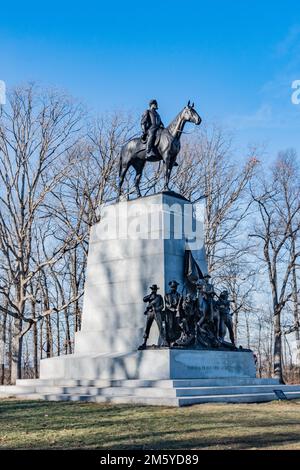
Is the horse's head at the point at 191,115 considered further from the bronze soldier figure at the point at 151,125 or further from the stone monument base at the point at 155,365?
the stone monument base at the point at 155,365

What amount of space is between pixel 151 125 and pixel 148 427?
12797 mm

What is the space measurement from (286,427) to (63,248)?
20756 millimetres

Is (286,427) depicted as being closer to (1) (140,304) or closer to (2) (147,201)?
(1) (140,304)

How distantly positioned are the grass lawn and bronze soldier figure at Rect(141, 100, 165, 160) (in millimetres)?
9783

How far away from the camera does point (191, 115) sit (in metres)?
20.4

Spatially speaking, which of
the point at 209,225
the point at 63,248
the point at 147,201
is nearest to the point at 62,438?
the point at 147,201

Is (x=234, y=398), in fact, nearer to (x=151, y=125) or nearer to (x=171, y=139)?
(x=171, y=139)

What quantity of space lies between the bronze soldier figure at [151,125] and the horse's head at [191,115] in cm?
106

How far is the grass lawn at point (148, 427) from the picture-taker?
8.79m

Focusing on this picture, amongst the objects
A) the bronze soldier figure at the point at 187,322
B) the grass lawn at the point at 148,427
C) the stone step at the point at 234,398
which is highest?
the bronze soldier figure at the point at 187,322

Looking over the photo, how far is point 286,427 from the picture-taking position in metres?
10.4

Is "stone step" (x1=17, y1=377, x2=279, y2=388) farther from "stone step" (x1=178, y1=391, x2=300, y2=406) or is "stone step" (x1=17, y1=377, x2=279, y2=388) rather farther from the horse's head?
the horse's head

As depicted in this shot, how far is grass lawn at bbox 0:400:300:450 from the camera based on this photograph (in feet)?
28.8

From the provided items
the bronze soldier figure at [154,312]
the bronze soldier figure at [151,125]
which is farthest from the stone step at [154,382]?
the bronze soldier figure at [151,125]
